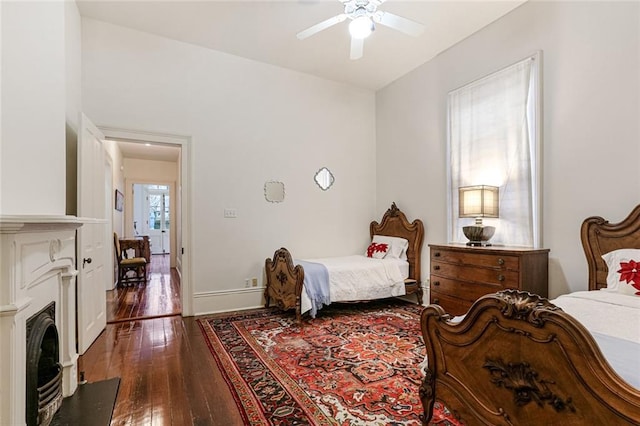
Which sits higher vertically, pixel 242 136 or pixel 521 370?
pixel 242 136

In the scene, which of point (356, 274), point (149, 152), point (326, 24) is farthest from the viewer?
point (149, 152)

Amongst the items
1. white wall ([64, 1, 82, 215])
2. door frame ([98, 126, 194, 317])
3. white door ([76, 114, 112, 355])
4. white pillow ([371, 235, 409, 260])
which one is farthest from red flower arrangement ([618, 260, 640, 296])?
white wall ([64, 1, 82, 215])

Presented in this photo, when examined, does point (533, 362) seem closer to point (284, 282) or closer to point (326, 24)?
point (326, 24)

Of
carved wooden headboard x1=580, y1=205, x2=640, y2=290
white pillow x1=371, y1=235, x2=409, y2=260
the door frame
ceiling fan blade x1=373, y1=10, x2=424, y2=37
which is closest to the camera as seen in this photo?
carved wooden headboard x1=580, y1=205, x2=640, y2=290

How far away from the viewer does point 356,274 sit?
13.6 feet

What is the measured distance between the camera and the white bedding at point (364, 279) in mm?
4016

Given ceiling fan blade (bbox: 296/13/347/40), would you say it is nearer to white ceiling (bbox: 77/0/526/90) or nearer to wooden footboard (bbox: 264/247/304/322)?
white ceiling (bbox: 77/0/526/90)

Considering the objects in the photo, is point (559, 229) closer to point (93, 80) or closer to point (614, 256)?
point (614, 256)

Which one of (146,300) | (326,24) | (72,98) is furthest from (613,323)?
(146,300)

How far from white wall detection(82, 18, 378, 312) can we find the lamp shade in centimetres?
Result: 204

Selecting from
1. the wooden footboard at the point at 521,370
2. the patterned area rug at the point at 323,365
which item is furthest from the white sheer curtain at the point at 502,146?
the wooden footboard at the point at 521,370

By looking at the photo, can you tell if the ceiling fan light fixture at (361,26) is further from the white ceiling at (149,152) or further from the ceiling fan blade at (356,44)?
the white ceiling at (149,152)

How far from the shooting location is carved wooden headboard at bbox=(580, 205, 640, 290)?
2.48m

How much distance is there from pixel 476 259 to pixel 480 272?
13 cm
